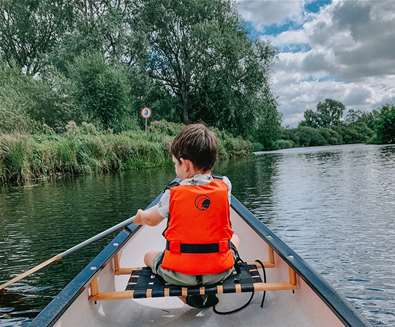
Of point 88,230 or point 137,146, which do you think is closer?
point 88,230

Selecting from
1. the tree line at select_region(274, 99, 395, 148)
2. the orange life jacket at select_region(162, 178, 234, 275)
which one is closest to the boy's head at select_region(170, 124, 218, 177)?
the orange life jacket at select_region(162, 178, 234, 275)

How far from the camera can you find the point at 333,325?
2.05 m

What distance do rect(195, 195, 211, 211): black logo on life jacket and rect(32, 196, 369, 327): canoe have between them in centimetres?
46

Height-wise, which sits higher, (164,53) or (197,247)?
(164,53)

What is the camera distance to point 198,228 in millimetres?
2363

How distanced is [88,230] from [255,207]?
310 centimetres

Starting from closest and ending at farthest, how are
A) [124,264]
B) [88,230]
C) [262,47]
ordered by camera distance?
[124,264] < [88,230] < [262,47]

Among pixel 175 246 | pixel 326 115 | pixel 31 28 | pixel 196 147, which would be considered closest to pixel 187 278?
pixel 175 246

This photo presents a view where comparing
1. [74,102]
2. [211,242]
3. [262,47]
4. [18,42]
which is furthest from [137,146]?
[18,42]

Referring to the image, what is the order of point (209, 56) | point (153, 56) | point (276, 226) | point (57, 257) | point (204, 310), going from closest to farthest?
point (204, 310), point (57, 257), point (276, 226), point (209, 56), point (153, 56)

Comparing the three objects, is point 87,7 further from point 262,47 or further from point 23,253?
point 23,253

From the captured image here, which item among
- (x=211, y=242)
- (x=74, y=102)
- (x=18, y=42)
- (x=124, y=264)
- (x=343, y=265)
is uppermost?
(x=18, y=42)

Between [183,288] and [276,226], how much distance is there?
413 centimetres

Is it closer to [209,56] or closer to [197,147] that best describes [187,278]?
[197,147]
